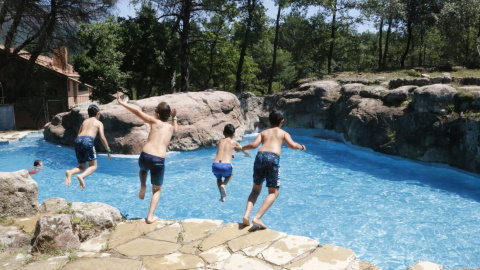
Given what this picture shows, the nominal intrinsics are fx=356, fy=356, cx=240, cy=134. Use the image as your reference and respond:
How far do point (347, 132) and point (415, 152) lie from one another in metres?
3.82

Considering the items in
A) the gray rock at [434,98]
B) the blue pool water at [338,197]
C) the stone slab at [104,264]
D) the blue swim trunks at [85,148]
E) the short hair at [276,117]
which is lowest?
the blue pool water at [338,197]

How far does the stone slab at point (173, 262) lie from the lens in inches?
171

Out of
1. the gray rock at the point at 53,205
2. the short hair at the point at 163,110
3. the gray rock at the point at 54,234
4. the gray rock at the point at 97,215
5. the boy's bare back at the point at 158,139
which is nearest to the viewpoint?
the gray rock at the point at 54,234

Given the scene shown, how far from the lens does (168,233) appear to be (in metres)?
5.34

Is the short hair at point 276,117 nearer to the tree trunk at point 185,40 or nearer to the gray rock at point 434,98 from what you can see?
the gray rock at point 434,98

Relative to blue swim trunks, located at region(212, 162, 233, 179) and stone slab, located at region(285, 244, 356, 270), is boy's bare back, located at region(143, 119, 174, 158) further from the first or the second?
stone slab, located at region(285, 244, 356, 270)

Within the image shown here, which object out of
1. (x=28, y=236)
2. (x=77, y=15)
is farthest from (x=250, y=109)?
(x=28, y=236)

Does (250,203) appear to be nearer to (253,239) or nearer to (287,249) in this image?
(253,239)

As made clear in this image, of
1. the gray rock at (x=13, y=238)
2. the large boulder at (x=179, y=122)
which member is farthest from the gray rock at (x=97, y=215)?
the large boulder at (x=179, y=122)

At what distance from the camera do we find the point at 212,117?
58.8ft

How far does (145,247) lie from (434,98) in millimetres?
12674

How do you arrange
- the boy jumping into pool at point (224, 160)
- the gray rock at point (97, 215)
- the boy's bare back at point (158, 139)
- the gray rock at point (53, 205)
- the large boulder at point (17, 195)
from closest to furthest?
the gray rock at point (97, 215)
the large boulder at point (17, 195)
the boy's bare back at point (158, 139)
the gray rock at point (53, 205)
the boy jumping into pool at point (224, 160)

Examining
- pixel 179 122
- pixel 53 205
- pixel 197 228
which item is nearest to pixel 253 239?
pixel 197 228

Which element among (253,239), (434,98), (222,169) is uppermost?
(434,98)
